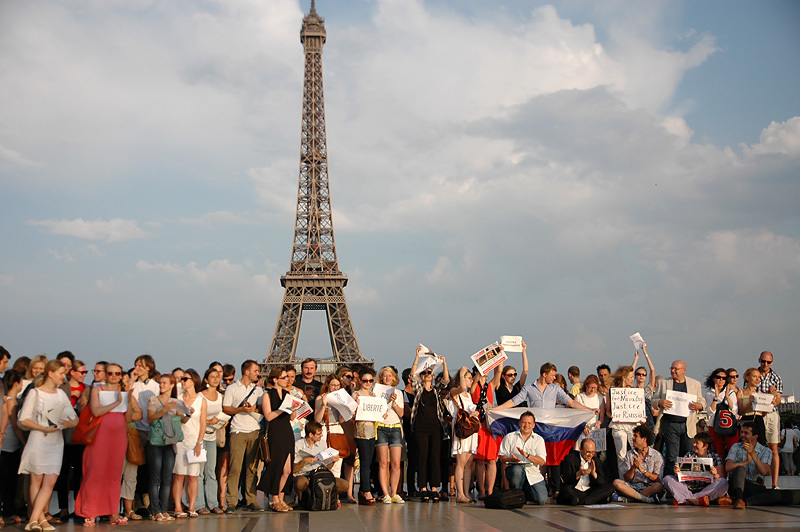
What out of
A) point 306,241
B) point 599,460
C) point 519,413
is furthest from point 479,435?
point 306,241

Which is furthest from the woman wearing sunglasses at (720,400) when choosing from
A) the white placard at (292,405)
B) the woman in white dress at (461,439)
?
the white placard at (292,405)

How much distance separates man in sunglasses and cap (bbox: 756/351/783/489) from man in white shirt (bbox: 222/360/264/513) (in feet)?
21.5

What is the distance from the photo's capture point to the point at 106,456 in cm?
870

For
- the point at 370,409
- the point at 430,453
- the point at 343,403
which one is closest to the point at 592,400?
the point at 430,453

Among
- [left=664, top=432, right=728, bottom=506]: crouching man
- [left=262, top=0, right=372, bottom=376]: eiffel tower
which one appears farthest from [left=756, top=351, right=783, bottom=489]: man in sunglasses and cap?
[left=262, top=0, right=372, bottom=376]: eiffel tower

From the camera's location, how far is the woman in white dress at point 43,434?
8.07 m

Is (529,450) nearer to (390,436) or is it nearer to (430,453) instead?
(430,453)

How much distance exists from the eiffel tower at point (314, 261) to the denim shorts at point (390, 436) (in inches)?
1649

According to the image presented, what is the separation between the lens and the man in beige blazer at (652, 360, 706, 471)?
11.1 metres

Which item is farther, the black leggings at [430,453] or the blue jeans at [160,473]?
the black leggings at [430,453]

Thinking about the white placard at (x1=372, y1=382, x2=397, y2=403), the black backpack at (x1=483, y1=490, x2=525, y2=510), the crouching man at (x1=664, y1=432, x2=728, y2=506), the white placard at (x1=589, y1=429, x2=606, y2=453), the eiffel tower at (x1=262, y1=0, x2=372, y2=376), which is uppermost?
the eiffel tower at (x1=262, y1=0, x2=372, y2=376)

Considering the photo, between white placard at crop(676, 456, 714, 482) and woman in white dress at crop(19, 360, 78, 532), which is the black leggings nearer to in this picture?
white placard at crop(676, 456, 714, 482)

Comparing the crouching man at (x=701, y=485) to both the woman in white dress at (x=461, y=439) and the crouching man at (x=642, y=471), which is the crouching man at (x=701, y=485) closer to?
the crouching man at (x=642, y=471)

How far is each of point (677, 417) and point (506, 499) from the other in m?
2.99
